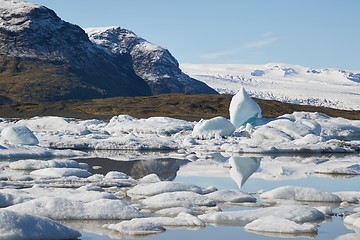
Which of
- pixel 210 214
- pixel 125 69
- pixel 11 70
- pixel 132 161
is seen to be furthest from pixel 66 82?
pixel 210 214

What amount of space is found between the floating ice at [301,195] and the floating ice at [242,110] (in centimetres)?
2257

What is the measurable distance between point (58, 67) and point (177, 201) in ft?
433

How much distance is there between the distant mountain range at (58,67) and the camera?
123m

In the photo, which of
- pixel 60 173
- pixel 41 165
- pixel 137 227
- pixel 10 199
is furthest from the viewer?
pixel 41 165

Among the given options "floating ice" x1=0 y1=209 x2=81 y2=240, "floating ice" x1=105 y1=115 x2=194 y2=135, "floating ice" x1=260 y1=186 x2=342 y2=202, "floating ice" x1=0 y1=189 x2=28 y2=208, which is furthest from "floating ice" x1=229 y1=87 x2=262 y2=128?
"floating ice" x1=0 y1=209 x2=81 y2=240

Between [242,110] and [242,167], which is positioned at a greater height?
[242,110]

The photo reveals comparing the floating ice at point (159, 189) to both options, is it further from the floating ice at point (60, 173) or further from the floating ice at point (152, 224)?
the floating ice at point (60, 173)

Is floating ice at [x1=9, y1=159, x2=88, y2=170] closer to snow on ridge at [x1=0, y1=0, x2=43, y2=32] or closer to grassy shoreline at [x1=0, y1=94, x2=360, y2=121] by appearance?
grassy shoreline at [x1=0, y1=94, x2=360, y2=121]

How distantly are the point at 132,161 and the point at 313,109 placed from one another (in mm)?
65075


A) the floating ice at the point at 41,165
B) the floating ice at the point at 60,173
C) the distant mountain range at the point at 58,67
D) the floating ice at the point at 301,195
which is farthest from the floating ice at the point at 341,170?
the distant mountain range at the point at 58,67

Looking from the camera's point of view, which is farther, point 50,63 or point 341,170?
point 50,63

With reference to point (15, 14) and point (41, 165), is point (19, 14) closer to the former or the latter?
point (15, 14)

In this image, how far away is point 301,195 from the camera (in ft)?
43.5

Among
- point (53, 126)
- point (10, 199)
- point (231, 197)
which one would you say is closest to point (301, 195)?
point (231, 197)
